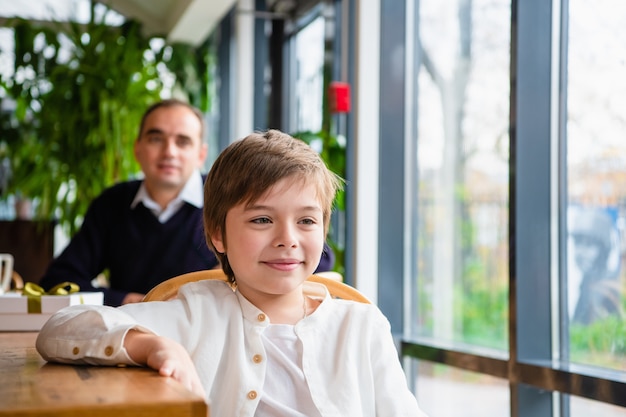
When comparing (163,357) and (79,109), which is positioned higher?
(79,109)

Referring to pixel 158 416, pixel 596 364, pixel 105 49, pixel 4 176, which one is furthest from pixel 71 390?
pixel 4 176

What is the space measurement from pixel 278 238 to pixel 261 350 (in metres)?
0.19

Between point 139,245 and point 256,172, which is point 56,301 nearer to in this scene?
point 256,172

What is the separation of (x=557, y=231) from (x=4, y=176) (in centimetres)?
450

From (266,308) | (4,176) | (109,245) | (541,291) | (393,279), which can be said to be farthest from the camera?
(4,176)

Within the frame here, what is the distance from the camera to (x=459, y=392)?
10.7ft

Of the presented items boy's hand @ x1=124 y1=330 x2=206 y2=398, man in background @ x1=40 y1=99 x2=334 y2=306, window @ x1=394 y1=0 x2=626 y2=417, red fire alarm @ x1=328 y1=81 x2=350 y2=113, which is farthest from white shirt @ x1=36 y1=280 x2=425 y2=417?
red fire alarm @ x1=328 y1=81 x2=350 y2=113

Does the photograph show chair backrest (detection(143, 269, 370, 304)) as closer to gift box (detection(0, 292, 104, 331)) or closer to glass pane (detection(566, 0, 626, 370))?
gift box (detection(0, 292, 104, 331))

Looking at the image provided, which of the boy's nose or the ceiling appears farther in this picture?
the ceiling

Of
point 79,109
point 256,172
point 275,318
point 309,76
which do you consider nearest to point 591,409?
point 275,318

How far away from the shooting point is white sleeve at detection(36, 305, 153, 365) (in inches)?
47.1

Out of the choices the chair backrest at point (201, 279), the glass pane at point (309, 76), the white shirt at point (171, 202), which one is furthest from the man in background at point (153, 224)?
the glass pane at point (309, 76)

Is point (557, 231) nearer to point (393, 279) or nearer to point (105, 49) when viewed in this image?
point (393, 279)

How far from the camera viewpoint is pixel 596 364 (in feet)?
8.18
